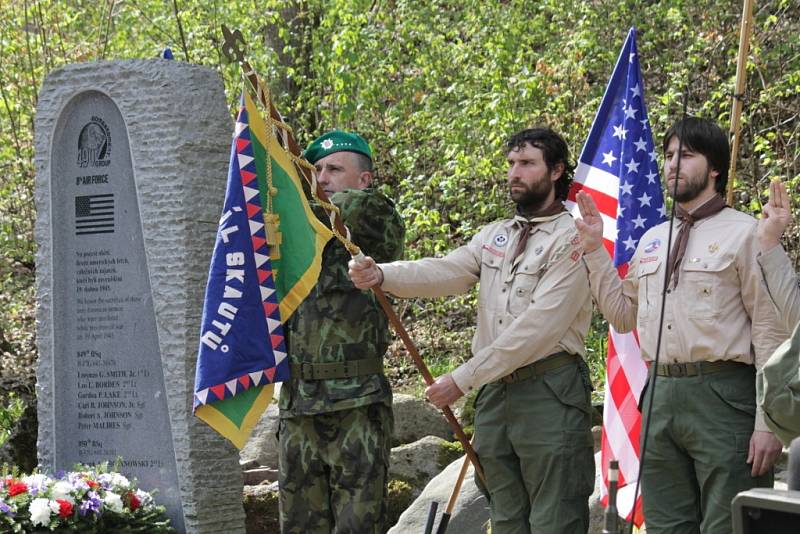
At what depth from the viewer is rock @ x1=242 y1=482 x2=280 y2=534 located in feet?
21.3

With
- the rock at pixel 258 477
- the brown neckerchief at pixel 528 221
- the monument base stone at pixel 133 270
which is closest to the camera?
the brown neckerchief at pixel 528 221

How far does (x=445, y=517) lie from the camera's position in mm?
4246

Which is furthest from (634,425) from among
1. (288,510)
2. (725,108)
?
(725,108)

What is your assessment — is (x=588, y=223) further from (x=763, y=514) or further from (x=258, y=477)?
(x=258, y=477)

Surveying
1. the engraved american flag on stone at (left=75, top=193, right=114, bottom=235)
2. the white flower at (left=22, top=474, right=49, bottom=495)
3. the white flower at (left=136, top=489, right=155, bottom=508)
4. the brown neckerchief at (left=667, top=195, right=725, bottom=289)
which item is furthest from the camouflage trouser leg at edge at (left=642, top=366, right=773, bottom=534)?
the engraved american flag on stone at (left=75, top=193, right=114, bottom=235)

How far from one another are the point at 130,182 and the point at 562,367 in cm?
279

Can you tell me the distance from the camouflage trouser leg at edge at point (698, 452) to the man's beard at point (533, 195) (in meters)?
0.85

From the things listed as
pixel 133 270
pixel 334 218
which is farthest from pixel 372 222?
pixel 133 270

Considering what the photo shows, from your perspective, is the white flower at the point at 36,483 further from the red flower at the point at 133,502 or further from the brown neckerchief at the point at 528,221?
the brown neckerchief at the point at 528,221

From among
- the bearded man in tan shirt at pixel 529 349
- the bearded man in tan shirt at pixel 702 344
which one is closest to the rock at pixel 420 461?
the bearded man in tan shirt at pixel 529 349

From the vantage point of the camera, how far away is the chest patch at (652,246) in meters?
4.12

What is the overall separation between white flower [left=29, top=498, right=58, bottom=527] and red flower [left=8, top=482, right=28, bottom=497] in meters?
0.18

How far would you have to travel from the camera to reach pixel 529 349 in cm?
412

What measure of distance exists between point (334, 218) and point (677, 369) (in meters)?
1.43
